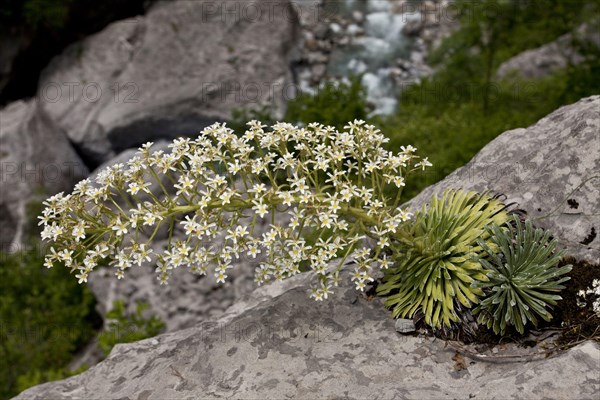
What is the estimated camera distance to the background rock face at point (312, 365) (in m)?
4.16

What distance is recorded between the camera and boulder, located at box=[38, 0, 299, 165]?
12.7 m

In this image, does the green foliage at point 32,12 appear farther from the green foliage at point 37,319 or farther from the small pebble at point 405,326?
the small pebble at point 405,326

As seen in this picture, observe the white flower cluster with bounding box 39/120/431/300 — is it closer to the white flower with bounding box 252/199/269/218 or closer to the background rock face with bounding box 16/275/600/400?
the white flower with bounding box 252/199/269/218

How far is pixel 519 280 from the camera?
4.60 metres

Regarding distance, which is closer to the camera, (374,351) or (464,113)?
(374,351)

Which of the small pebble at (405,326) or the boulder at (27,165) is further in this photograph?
the boulder at (27,165)

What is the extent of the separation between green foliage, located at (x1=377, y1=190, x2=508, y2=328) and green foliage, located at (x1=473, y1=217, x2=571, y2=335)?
4.8 inches

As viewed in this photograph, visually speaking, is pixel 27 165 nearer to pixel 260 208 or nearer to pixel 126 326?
pixel 126 326

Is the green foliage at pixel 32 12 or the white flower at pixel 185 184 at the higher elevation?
the white flower at pixel 185 184

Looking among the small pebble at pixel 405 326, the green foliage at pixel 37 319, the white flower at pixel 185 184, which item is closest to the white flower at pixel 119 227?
the white flower at pixel 185 184

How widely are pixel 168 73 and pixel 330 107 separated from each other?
364 cm

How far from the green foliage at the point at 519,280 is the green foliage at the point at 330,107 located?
6.80 meters

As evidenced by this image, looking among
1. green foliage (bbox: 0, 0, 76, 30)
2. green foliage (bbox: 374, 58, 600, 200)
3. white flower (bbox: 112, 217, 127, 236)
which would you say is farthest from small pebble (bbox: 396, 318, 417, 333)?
green foliage (bbox: 0, 0, 76, 30)

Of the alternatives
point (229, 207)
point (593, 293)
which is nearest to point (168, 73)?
point (229, 207)
